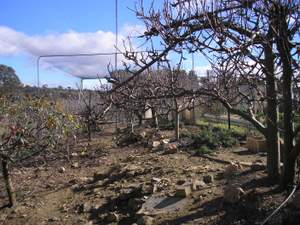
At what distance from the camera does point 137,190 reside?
813 cm

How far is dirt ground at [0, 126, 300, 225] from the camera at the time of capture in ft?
19.5

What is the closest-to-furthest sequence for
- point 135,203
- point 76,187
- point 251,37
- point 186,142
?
point 251,37 → point 135,203 → point 76,187 → point 186,142

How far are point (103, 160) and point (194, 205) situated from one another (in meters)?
6.28

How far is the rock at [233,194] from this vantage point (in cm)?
599

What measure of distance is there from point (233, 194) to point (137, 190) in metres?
2.41

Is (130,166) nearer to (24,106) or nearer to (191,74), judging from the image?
(24,106)

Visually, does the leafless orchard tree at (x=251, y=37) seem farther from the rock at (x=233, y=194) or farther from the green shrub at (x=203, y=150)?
the green shrub at (x=203, y=150)

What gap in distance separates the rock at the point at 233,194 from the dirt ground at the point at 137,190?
48 mm

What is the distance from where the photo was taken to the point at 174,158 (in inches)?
408

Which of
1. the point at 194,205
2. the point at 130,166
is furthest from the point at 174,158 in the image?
the point at 194,205

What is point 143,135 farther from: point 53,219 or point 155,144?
point 53,219

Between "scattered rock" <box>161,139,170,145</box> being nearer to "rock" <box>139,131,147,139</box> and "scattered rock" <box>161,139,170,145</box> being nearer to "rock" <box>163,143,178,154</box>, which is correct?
"rock" <box>163,143,178,154</box>

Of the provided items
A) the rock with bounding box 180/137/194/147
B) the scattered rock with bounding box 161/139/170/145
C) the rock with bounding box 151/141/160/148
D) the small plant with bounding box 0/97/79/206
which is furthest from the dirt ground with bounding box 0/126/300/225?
the small plant with bounding box 0/97/79/206

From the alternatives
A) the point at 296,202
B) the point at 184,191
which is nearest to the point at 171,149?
the point at 184,191
